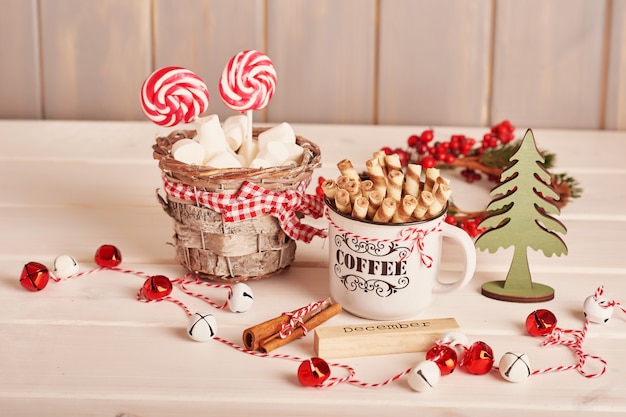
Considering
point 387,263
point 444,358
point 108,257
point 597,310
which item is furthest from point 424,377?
point 108,257

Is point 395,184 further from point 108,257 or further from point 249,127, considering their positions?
point 108,257

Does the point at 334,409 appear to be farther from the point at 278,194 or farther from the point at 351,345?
the point at 278,194

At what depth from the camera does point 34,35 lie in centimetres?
189

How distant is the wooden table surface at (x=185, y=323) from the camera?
0.83 meters

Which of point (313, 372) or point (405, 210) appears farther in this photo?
point (405, 210)

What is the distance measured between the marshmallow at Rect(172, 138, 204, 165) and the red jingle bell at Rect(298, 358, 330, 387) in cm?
31

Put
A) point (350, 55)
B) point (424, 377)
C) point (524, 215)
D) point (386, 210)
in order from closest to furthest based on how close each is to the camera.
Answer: point (424, 377), point (386, 210), point (524, 215), point (350, 55)

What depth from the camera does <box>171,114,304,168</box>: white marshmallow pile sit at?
1.05 metres

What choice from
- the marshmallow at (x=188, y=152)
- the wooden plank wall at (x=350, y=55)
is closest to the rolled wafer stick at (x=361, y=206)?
the marshmallow at (x=188, y=152)

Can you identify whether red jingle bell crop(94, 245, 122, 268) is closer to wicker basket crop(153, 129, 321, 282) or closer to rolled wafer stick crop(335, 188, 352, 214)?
wicker basket crop(153, 129, 321, 282)

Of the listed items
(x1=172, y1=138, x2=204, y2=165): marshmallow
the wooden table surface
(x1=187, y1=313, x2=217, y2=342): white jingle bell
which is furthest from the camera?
(x1=172, y1=138, x2=204, y2=165): marshmallow

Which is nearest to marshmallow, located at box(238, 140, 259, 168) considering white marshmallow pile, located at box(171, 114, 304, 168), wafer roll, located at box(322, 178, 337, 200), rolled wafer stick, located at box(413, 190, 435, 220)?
white marshmallow pile, located at box(171, 114, 304, 168)

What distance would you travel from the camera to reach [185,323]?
987 millimetres

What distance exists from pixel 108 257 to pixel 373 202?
376 millimetres
